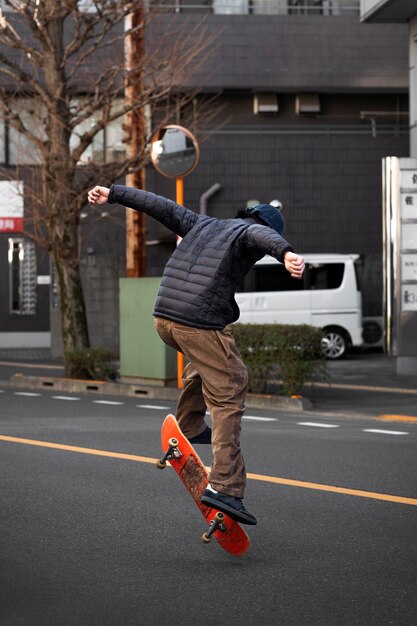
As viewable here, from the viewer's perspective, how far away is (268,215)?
5836mm

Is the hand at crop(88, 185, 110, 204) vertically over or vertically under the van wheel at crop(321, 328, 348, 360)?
over

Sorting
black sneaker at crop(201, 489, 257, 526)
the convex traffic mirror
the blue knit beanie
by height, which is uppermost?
the convex traffic mirror

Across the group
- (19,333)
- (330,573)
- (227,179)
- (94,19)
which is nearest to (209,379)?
(330,573)

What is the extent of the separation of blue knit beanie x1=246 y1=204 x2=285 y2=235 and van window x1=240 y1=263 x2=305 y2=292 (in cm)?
1684

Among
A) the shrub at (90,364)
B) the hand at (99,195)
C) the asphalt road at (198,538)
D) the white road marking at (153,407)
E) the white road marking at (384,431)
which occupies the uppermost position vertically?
the hand at (99,195)

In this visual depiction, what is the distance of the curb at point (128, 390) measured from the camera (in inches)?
533

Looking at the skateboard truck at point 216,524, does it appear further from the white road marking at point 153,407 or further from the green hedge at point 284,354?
the green hedge at point 284,354

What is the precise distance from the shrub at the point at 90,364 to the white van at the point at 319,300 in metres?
6.01

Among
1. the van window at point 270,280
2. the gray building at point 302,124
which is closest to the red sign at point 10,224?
the gray building at point 302,124

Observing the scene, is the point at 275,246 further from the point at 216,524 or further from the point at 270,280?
the point at 270,280

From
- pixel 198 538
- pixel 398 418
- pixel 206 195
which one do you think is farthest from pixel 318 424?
pixel 206 195

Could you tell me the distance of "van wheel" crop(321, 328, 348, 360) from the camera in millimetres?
22500

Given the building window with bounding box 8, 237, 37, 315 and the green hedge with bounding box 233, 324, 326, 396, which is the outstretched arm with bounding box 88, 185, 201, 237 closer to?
the green hedge with bounding box 233, 324, 326, 396

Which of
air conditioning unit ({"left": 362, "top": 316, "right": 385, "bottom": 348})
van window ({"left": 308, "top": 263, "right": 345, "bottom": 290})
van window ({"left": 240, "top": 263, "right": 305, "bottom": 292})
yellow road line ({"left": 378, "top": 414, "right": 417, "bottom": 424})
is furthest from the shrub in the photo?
air conditioning unit ({"left": 362, "top": 316, "right": 385, "bottom": 348})
